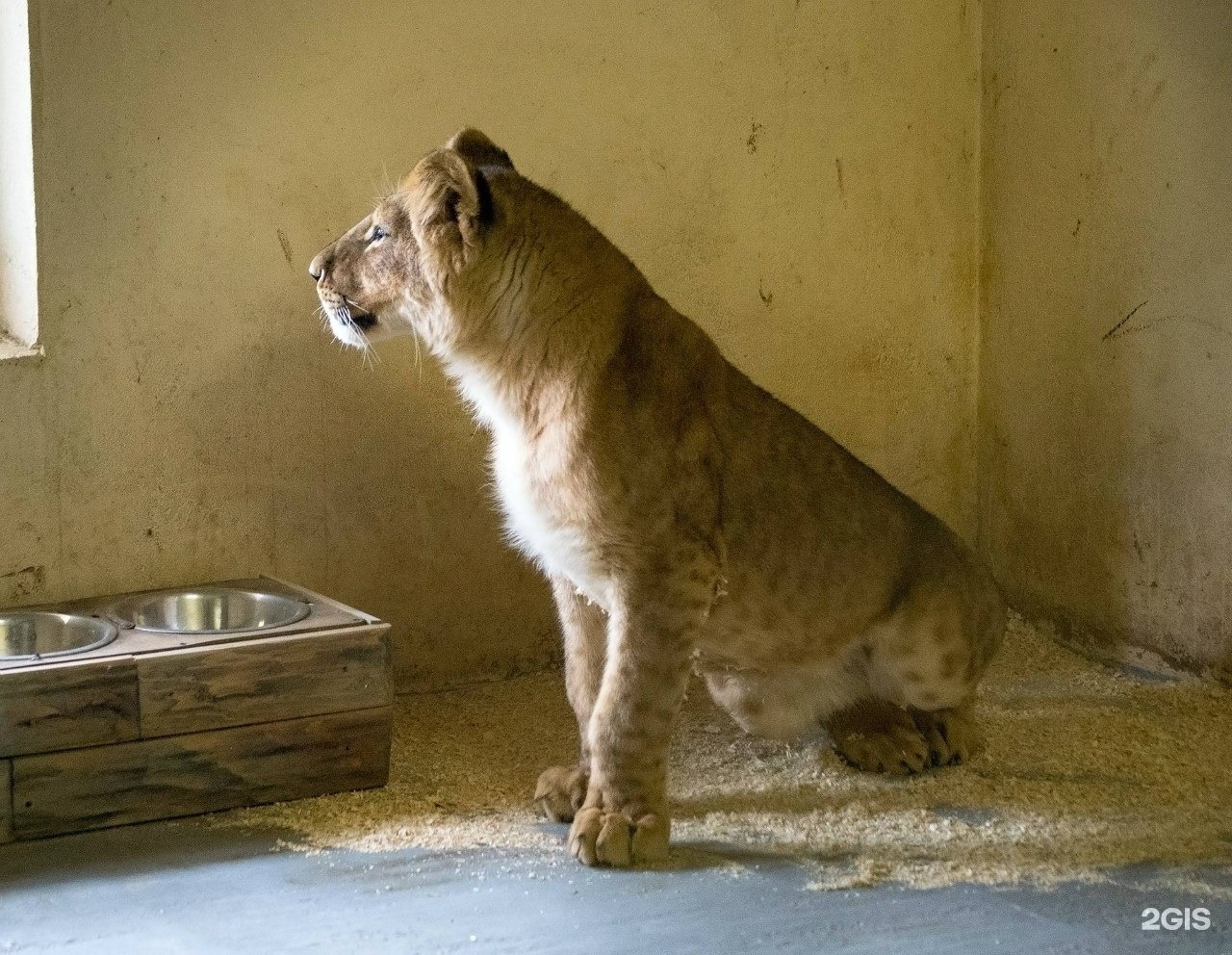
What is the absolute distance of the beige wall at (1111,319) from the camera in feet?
16.1

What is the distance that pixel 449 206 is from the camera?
152 inches

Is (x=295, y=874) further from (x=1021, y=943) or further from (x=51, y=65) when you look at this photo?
(x=51, y=65)

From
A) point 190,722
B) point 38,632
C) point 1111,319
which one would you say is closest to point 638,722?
point 190,722

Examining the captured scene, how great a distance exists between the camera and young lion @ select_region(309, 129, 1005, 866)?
12.5 feet

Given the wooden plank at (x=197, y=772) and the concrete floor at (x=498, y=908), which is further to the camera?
the wooden plank at (x=197, y=772)

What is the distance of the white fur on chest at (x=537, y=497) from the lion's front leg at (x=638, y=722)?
0.16 meters

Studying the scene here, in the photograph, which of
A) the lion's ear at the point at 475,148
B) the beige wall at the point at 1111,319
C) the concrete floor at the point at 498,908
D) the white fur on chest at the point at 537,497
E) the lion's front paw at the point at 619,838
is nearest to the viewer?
the concrete floor at the point at 498,908

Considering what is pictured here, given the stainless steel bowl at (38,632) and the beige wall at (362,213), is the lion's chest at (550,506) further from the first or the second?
the stainless steel bowl at (38,632)

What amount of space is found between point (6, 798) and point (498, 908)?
1282 millimetres

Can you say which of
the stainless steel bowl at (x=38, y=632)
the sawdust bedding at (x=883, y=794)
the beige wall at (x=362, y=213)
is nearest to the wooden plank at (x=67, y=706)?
the sawdust bedding at (x=883, y=794)

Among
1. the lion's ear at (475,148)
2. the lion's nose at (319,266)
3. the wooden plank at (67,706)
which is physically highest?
the lion's ear at (475,148)

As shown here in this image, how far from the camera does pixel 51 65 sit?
4.46 m

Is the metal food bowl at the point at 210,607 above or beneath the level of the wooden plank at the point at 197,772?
above

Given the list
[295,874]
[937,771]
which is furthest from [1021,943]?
[295,874]
